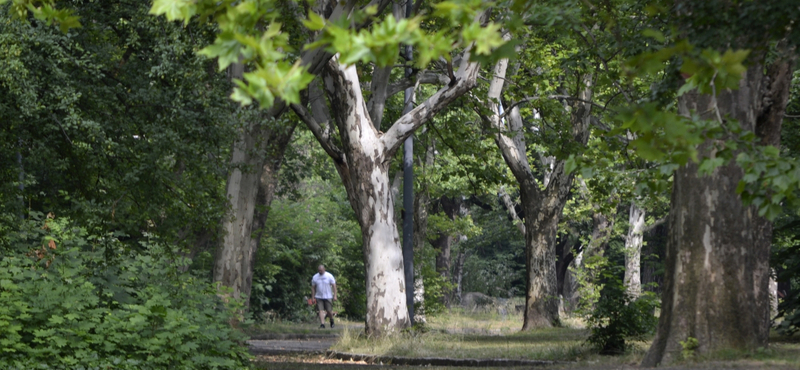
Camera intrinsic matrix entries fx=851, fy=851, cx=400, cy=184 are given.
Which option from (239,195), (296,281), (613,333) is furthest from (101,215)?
(296,281)

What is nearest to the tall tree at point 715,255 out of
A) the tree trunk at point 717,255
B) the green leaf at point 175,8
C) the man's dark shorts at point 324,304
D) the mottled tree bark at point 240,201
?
the tree trunk at point 717,255

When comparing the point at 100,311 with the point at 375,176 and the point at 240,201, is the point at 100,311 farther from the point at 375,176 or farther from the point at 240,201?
the point at 375,176

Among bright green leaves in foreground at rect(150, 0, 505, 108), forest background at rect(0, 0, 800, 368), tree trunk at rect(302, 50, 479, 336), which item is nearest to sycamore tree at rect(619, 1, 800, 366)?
forest background at rect(0, 0, 800, 368)

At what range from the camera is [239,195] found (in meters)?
15.2

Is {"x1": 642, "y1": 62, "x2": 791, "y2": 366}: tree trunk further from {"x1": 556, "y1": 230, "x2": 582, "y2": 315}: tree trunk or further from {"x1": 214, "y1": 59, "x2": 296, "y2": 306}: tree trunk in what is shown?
{"x1": 556, "y1": 230, "x2": 582, "y2": 315}: tree trunk

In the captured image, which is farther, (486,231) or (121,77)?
(486,231)

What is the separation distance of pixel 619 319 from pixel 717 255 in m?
3.89

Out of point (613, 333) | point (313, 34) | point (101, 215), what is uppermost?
point (313, 34)

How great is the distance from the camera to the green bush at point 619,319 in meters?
11.6

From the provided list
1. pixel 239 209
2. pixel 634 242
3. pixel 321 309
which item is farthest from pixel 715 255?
pixel 634 242

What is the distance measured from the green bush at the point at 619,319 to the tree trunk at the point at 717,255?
3292 mm

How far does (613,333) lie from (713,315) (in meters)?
3.90

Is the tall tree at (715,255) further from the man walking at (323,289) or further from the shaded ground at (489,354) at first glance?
the man walking at (323,289)

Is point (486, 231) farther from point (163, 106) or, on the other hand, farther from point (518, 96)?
point (163, 106)
